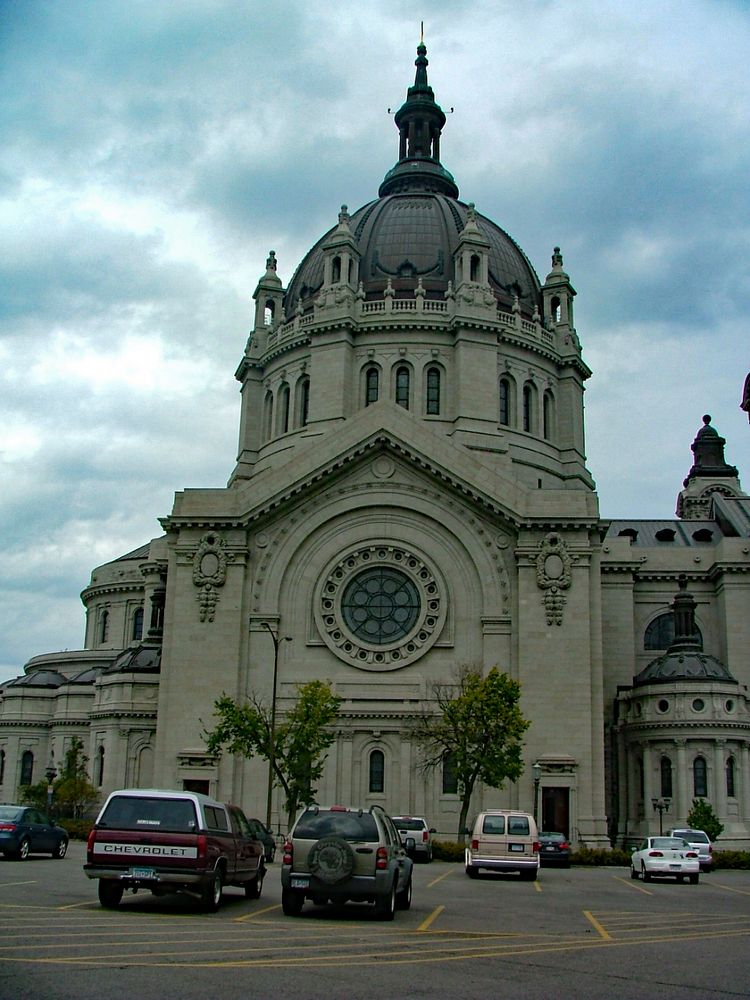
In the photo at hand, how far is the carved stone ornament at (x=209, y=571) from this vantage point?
54344 millimetres

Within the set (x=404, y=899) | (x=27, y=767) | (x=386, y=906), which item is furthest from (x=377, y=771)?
(x=386, y=906)

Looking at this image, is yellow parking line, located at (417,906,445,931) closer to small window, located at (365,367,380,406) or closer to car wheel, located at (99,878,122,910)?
car wheel, located at (99,878,122,910)

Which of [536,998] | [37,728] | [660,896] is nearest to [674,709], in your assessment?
[660,896]

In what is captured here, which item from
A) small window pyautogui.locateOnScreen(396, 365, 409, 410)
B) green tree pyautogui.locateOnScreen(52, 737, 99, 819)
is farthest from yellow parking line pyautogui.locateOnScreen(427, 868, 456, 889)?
small window pyautogui.locateOnScreen(396, 365, 409, 410)

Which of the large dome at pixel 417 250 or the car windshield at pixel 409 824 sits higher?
the large dome at pixel 417 250

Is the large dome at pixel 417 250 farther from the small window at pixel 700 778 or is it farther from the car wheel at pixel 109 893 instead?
the car wheel at pixel 109 893

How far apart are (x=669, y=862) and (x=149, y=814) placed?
19.2 meters

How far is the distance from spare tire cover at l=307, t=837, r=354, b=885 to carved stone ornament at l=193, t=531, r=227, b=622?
36.3 metres

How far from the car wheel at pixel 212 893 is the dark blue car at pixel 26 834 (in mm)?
11755

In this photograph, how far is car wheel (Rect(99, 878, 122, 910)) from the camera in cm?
1859

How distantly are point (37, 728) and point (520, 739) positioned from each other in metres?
40.6

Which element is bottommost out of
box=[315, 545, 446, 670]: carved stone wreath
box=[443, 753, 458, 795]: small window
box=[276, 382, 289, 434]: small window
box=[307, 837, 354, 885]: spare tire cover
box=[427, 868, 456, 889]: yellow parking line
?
box=[427, 868, 456, 889]: yellow parking line

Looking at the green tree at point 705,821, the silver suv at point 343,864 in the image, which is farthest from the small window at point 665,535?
the silver suv at point 343,864

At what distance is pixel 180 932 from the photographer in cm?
1575
